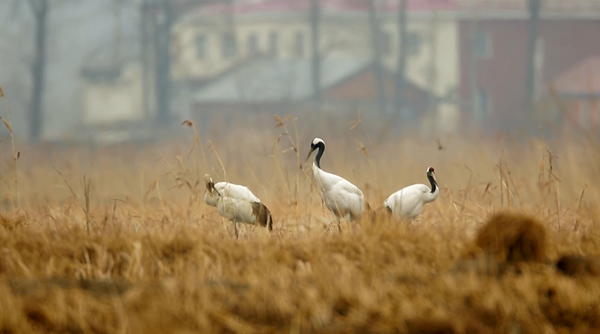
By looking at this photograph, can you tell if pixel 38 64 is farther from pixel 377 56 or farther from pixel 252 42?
pixel 252 42

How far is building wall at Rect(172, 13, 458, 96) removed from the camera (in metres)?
44.8

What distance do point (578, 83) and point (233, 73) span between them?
1780 centimetres

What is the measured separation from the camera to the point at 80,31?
188ft

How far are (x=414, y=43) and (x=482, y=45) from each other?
15.3 ft

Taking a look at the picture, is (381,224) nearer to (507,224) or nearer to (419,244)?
(419,244)

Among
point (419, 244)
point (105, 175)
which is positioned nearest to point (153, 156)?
point (105, 175)

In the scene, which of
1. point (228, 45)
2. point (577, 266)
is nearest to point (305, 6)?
point (228, 45)

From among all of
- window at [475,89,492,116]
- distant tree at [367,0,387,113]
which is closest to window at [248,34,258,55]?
distant tree at [367,0,387,113]

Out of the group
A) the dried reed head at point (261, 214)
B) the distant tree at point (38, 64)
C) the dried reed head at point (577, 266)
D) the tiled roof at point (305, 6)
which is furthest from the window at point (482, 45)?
the dried reed head at point (577, 266)

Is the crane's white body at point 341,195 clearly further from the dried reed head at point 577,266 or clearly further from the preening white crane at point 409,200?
the dried reed head at point 577,266

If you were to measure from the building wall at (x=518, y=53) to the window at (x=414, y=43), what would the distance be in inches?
200

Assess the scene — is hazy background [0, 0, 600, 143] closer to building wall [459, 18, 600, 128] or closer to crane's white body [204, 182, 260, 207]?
building wall [459, 18, 600, 128]

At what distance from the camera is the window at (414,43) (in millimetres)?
47972

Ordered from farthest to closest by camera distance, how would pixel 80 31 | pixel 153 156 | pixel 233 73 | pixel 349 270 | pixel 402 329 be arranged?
pixel 80 31
pixel 233 73
pixel 153 156
pixel 349 270
pixel 402 329
